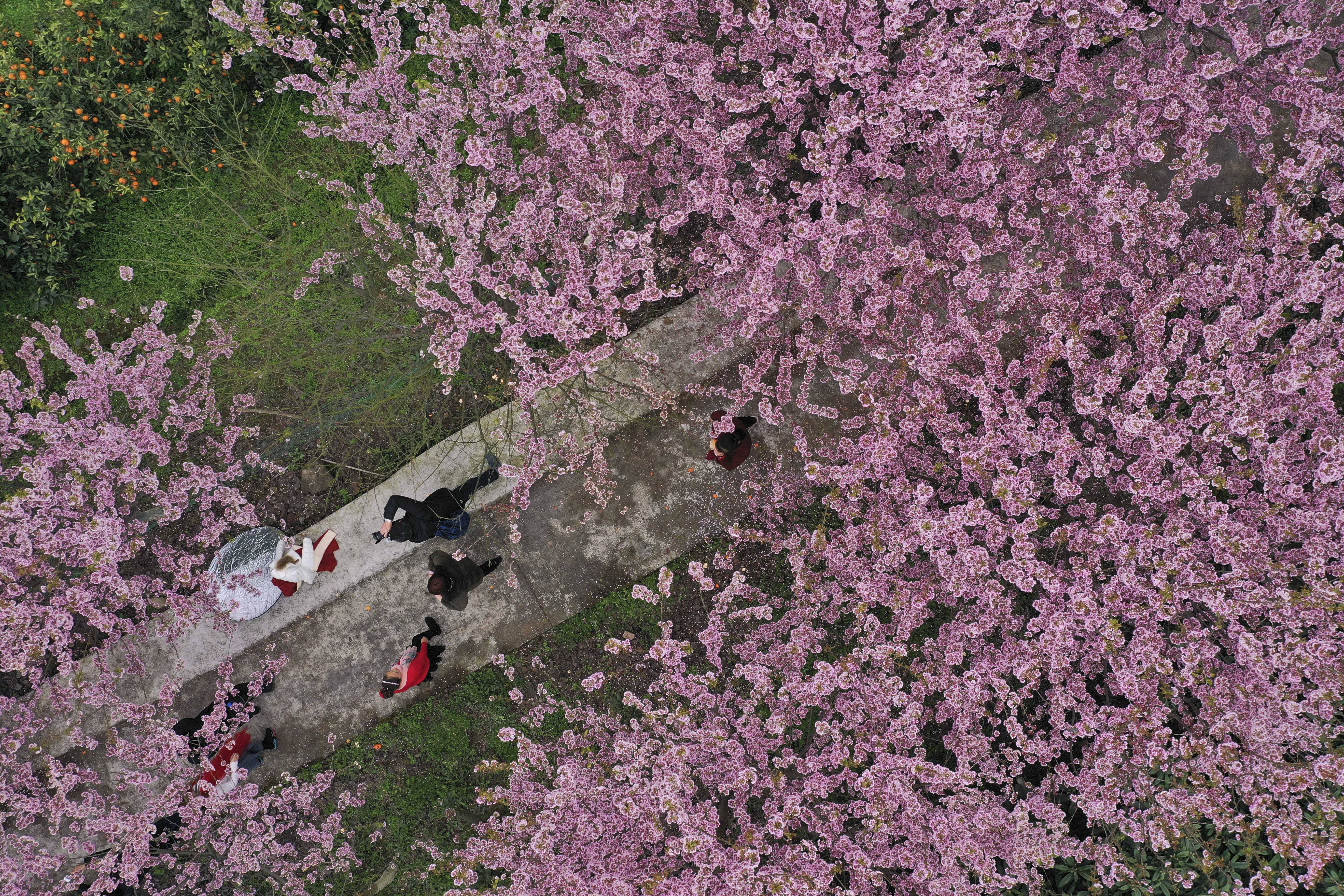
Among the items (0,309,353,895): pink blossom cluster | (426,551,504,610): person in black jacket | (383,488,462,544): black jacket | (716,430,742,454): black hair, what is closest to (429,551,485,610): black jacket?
(426,551,504,610): person in black jacket

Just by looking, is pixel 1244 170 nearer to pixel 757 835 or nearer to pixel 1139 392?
pixel 1139 392

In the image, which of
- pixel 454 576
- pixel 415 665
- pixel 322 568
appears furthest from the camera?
pixel 322 568

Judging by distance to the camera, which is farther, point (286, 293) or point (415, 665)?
point (286, 293)

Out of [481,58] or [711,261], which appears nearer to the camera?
[481,58]

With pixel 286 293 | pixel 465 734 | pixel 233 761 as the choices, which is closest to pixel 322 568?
pixel 233 761

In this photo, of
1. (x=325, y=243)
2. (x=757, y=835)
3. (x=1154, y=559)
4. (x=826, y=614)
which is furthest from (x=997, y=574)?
(x=325, y=243)

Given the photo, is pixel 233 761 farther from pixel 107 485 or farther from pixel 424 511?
pixel 424 511

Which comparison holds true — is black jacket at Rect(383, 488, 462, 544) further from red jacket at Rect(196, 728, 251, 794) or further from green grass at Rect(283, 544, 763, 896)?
red jacket at Rect(196, 728, 251, 794)
